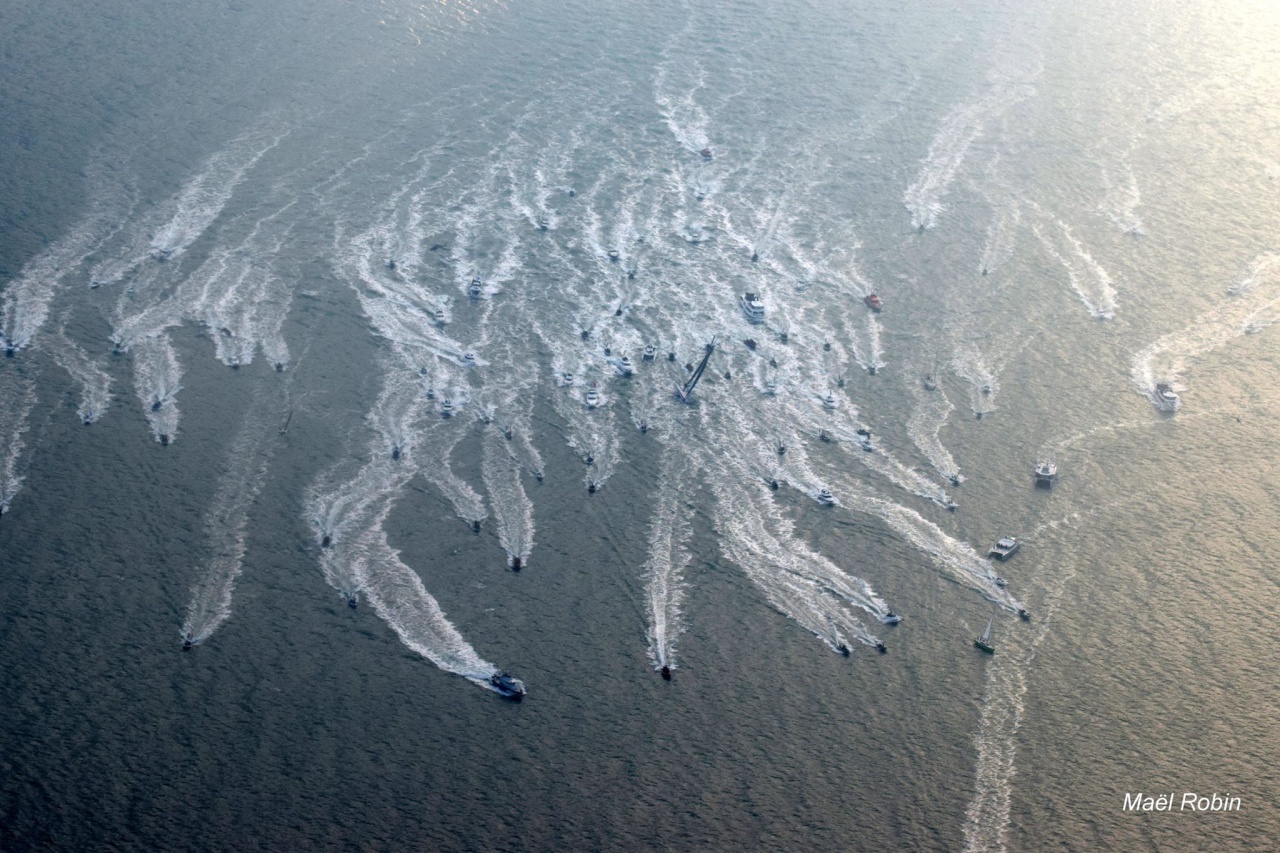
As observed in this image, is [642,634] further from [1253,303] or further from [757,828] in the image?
[1253,303]

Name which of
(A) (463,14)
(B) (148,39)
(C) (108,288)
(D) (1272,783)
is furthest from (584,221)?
(D) (1272,783)

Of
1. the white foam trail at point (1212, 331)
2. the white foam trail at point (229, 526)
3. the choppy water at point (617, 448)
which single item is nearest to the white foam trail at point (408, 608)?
the choppy water at point (617, 448)

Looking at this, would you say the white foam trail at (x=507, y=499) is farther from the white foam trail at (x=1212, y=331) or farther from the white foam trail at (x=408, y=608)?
the white foam trail at (x=1212, y=331)

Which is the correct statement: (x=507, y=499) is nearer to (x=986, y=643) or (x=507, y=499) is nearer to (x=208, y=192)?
(x=986, y=643)

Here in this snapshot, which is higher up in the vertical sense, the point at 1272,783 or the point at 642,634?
the point at 642,634

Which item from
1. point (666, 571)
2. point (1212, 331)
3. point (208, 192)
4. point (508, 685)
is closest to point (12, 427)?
point (208, 192)

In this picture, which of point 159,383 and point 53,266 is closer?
point 159,383
